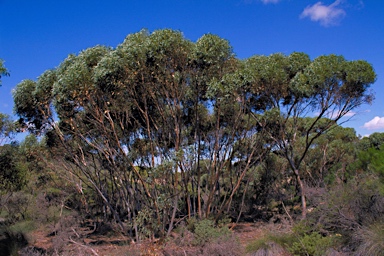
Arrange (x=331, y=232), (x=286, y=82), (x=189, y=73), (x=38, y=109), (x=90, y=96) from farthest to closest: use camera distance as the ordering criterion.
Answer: (x=286, y=82)
(x=38, y=109)
(x=189, y=73)
(x=90, y=96)
(x=331, y=232)

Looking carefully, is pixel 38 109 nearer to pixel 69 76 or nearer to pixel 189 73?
pixel 69 76

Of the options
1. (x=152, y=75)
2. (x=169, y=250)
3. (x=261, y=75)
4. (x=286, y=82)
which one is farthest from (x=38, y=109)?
(x=286, y=82)

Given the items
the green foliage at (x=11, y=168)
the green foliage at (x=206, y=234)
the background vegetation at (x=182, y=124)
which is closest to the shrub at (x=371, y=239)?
the background vegetation at (x=182, y=124)

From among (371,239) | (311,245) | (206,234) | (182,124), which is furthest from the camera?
(182,124)

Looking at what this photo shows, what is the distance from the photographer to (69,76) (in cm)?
1065

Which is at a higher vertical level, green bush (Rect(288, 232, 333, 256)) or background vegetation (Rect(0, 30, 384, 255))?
background vegetation (Rect(0, 30, 384, 255))

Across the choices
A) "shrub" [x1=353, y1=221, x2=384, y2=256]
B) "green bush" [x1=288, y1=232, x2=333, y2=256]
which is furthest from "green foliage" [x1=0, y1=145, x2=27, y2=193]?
"shrub" [x1=353, y1=221, x2=384, y2=256]

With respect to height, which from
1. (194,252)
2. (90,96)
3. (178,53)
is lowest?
(194,252)

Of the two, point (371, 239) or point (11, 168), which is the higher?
point (11, 168)

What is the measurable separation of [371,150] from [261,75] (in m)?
4.63

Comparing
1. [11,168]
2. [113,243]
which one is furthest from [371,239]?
[11,168]

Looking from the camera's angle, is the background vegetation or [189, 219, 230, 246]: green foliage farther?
[189, 219, 230, 246]: green foliage

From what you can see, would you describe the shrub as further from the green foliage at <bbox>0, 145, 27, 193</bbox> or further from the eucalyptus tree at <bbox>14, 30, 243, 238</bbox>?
the green foliage at <bbox>0, 145, 27, 193</bbox>

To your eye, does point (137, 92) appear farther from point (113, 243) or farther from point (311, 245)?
point (311, 245)
